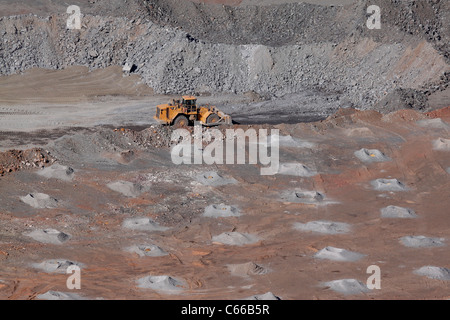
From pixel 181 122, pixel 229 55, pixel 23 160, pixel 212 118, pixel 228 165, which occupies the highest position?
pixel 229 55

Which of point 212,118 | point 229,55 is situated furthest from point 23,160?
point 229,55

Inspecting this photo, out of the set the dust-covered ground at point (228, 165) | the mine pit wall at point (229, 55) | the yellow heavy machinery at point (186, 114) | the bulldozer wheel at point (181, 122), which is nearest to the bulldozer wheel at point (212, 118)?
the yellow heavy machinery at point (186, 114)

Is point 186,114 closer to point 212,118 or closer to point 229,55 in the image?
point 212,118

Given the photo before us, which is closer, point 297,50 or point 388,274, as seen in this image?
point 388,274

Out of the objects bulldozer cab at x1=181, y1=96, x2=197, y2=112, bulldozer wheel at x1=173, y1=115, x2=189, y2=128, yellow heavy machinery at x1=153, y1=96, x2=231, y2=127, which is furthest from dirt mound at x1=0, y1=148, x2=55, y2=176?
bulldozer cab at x1=181, y1=96, x2=197, y2=112

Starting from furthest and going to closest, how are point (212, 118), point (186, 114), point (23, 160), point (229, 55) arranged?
point (229, 55) → point (212, 118) → point (186, 114) → point (23, 160)

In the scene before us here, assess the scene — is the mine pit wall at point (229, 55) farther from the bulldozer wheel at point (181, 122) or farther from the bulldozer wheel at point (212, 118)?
the bulldozer wheel at point (181, 122)
